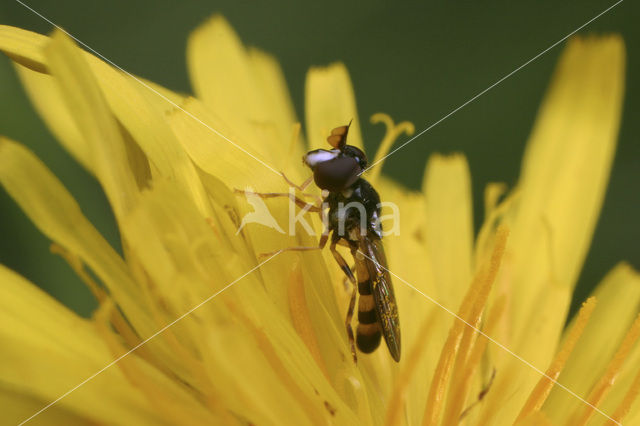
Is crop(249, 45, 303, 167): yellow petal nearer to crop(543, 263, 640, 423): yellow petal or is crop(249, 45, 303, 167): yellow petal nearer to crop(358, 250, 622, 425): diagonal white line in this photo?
crop(358, 250, 622, 425): diagonal white line

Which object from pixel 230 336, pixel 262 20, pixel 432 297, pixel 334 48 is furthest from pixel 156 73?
pixel 230 336

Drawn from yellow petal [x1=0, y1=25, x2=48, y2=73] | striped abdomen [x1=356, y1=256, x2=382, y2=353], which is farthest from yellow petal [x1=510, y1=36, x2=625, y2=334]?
yellow petal [x1=0, y1=25, x2=48, y2=73]

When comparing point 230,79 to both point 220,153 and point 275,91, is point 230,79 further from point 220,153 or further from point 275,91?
point 220,153

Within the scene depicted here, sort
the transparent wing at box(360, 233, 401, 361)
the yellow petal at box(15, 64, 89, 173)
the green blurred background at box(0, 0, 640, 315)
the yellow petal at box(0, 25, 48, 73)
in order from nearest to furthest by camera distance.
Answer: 1. the yellow petal at box(0, 25, 48, 73)
2. the transparent wing at box(360, 233, 401, 361)
3. the yellow petal at box(15, 64, 89, 173)
4. the green blurred background at box(0, 0, 640, 315)

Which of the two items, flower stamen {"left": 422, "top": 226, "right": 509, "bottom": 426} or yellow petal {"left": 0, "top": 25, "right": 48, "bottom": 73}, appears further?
flower stamen {"left": 422, "top": 226, "right": 509, "bottom": 426}

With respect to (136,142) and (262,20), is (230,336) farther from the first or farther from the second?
(262,20)

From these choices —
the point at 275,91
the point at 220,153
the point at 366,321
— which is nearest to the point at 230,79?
the point at 275,91
